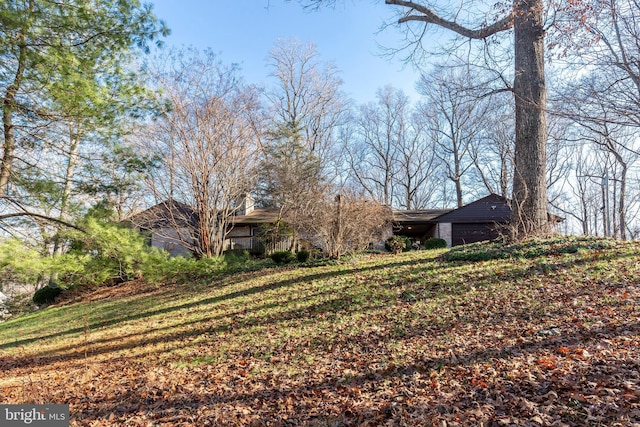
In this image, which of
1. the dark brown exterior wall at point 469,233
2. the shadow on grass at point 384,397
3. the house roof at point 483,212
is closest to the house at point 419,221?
the house roof at point 483,212

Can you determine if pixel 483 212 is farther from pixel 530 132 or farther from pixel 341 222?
pixel 530 132

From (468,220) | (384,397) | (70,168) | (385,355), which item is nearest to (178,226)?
(70,168)

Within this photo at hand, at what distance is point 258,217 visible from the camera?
19922mm

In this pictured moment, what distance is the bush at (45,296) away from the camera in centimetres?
1476

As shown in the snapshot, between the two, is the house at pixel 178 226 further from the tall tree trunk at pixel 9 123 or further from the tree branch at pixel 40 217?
the tall tree trunk at pixel 9 123

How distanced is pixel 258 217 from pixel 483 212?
14018 millimetres

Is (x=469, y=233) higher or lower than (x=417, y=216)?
lower

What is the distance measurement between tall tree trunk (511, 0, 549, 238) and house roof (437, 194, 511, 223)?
1213 cm

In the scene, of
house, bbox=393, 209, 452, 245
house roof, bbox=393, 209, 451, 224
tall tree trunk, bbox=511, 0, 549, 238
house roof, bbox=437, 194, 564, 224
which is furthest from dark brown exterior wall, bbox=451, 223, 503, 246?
tall tree trunk, bbox=511, 0, 549, 238

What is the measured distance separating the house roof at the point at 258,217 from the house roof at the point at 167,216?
16.5ft

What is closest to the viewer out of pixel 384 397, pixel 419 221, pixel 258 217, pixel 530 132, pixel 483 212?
pixel 384 397

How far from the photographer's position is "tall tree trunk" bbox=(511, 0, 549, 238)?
7.58 m

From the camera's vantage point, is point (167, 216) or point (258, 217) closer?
point (167, 216)

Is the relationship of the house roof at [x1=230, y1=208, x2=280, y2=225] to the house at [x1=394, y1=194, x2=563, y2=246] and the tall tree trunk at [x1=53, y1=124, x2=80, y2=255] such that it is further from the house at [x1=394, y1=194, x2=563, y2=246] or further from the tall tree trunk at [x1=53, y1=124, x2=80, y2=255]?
the tall tree trunk at [x1=53, y1=124, x2=80, y2=255]
